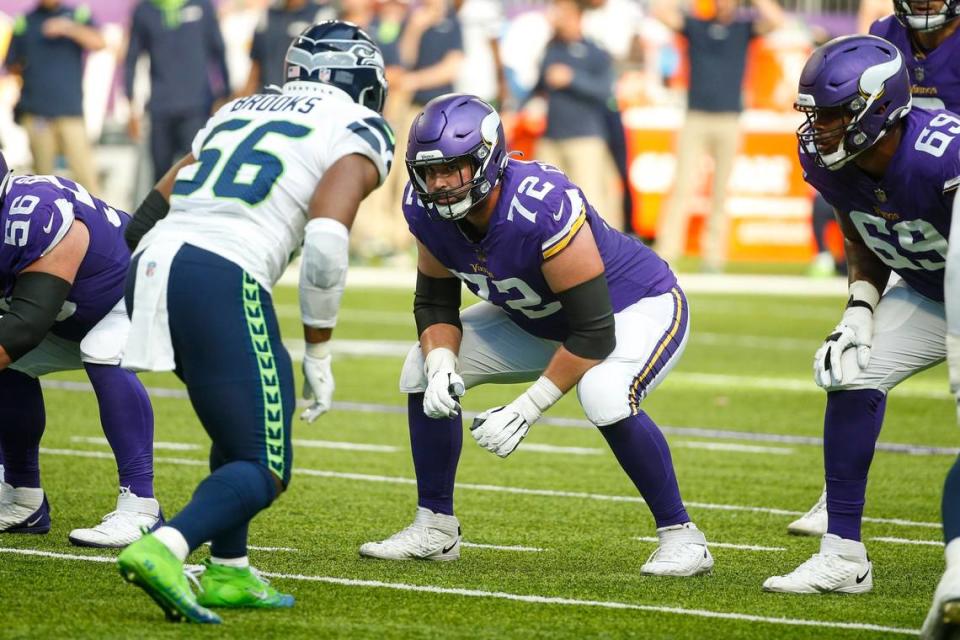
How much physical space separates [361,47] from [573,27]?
9887 mm

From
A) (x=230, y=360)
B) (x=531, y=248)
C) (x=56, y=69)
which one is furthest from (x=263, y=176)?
(x=56, y=69)

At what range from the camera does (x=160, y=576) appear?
384 cm

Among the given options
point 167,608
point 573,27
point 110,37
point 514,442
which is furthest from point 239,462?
point 110,37

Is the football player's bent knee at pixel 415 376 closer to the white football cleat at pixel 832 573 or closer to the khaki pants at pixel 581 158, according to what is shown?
the white football cleat at pixel 832 573

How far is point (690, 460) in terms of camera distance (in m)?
7.14

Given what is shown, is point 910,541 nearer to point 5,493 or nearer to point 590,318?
point 590,318

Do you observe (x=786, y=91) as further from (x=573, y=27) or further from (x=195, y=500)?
(x=195, y=500)

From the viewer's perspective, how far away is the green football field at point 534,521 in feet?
13.6

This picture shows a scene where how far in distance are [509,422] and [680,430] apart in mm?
3386

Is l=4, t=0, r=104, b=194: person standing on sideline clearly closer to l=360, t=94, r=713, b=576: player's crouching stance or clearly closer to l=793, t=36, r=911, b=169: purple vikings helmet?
l=360, t=94, r=713, b=576: player's crouching stance

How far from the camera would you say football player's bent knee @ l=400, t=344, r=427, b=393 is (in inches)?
201

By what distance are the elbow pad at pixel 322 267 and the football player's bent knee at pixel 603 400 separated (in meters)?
0.85

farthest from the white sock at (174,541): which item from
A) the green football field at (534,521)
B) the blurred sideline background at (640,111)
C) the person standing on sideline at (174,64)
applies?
the blurred sideline background at (640,111)

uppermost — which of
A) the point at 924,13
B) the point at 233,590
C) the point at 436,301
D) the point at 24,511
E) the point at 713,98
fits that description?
the point at 924,13
